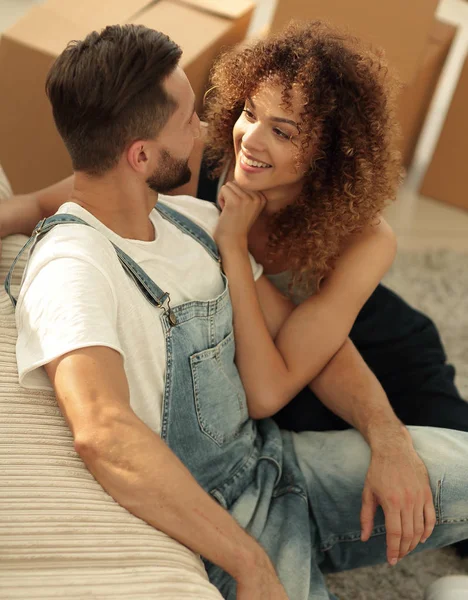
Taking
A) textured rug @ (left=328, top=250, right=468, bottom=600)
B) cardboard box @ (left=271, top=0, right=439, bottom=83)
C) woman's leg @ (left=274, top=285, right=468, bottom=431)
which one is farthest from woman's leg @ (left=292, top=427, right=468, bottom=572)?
cardboard box @ (left=271, top=0, right=439, bottom=83)

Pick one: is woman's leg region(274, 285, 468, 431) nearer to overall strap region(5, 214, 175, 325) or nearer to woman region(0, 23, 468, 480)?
woman region(0, 23, 468, 480)

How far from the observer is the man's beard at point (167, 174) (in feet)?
4.46

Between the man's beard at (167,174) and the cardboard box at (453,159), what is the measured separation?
1.87m

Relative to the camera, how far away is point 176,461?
3.72 ft

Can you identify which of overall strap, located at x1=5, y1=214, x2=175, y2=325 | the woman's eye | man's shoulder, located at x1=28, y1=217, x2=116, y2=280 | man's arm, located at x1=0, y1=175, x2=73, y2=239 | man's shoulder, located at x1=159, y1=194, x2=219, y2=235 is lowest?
man's arm, located at x1=0, y1=175, x2=73, y2=239

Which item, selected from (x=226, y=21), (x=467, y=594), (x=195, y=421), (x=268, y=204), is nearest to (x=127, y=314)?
(x=195, y=421)

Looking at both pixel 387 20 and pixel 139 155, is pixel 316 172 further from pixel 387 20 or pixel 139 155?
pixel 387 20

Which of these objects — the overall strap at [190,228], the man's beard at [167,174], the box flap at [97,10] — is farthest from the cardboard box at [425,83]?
the man's beard at [167,174]

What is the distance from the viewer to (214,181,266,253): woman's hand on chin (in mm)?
1574

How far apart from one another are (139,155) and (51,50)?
97 centimetres

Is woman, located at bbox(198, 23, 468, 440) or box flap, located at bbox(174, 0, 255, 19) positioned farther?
box flap, located at bbox(174, 0, 255, 19)

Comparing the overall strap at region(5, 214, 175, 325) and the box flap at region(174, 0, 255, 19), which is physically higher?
the box flap at region(174, 0, 255, 19)

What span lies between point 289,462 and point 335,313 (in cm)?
31

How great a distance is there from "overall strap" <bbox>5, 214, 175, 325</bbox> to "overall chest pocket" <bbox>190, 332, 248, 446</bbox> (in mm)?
109
